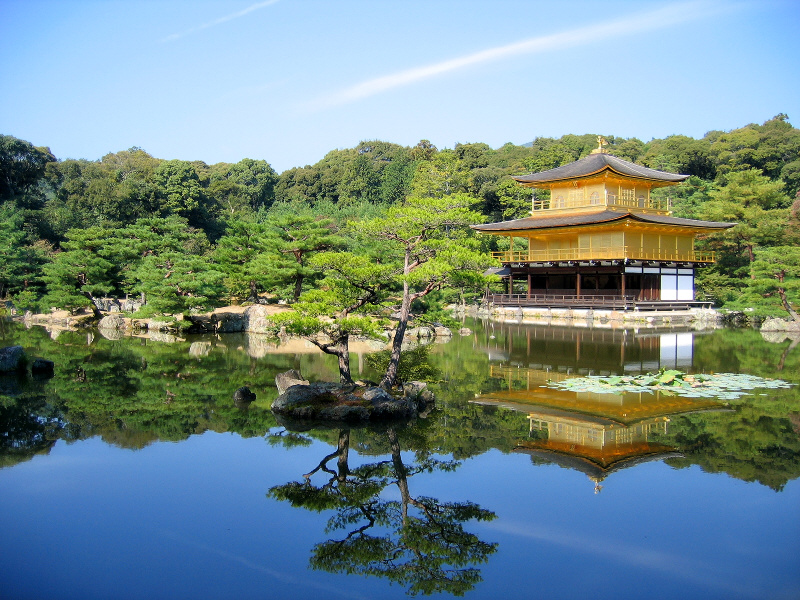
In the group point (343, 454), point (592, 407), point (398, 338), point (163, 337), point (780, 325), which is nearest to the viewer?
point (343, 454)

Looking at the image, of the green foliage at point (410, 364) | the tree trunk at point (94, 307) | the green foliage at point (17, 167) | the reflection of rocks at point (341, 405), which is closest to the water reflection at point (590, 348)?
the green foliage at point (410, 364)

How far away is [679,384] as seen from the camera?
11.8 m

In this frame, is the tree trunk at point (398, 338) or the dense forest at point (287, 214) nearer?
the tree trunk at point (398, 338)

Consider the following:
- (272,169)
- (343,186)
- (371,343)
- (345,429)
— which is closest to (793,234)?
(371,343)

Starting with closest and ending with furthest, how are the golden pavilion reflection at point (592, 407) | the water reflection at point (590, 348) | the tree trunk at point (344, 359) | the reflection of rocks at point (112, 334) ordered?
the golden pavilion reflection at point (592, 407), the tree trunk at point (344, 359), the water reflection at point (590, 348), the reflection of rocks at point (112, 334)

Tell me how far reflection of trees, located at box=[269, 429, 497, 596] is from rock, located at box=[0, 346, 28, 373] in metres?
9.32

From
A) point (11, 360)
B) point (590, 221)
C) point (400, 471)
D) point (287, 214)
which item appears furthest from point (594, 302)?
point (400, 471)

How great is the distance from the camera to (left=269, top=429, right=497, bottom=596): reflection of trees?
205 inches

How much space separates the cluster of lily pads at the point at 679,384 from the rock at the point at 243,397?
5405 mm

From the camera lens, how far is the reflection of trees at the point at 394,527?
205 inches

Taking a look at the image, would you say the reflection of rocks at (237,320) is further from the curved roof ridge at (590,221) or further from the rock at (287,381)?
the rock at (287,381)

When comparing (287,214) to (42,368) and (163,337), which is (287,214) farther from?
(42,368)

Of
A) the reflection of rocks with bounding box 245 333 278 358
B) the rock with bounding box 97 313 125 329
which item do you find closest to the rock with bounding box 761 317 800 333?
the reflection of rocks with bounding box 245 333 278 358

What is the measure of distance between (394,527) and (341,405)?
12.7ft
